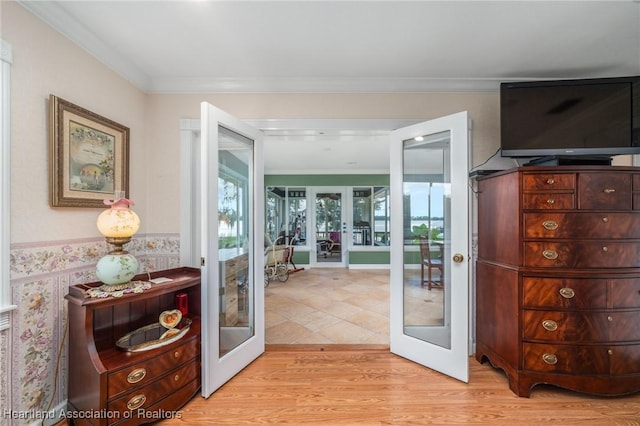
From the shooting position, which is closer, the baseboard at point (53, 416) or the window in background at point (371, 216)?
the baseboard at point (53, 416)

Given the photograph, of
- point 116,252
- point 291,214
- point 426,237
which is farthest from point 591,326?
point 291,214

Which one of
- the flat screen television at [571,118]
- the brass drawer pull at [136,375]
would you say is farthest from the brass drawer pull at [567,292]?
the brass drawer pull at [136,375]

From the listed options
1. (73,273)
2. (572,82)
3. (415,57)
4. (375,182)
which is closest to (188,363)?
(73,273)

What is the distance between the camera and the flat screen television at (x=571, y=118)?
183 cm

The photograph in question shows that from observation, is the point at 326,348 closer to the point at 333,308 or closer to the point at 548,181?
the point at 333,308

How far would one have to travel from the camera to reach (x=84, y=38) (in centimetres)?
166

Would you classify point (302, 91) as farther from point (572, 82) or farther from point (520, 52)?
point (572, 82)

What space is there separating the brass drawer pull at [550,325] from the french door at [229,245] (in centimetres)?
217

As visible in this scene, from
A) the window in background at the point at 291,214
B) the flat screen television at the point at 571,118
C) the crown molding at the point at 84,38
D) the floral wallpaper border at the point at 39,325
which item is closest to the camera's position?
the floral wallpaper border at the point at 39,325

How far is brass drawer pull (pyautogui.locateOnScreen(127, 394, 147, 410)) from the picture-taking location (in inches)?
54.0

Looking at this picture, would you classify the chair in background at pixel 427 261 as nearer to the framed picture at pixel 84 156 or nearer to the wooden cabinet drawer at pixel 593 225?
the wooden cabinet drawer at pixel 593 225

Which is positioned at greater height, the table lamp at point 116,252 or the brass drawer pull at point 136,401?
the table lamp at point 116,252

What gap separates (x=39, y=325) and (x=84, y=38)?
1.85m

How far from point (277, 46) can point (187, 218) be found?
64.0 inches
